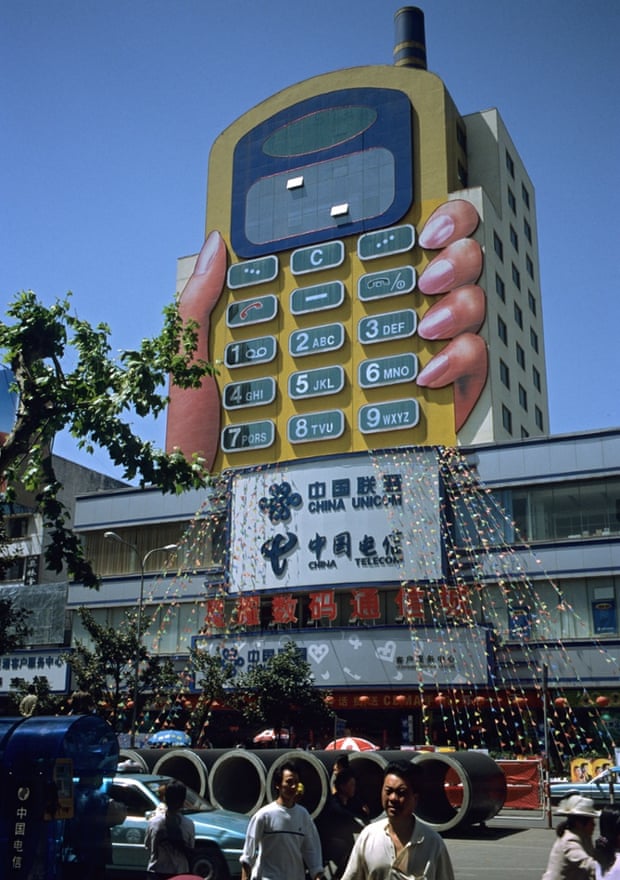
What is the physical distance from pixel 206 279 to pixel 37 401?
3773 centimetres

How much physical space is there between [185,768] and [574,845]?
16325 millimetres

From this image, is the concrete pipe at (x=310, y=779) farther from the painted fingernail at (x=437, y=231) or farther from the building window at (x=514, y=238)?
the building window at (x=514, y=238)

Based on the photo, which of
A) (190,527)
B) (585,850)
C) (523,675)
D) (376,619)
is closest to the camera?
(585,850)

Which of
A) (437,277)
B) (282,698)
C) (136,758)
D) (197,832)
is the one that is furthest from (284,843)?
(437,277)

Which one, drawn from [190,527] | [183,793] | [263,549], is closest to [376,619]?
[263,549]

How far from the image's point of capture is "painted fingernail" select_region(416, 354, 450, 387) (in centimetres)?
4291

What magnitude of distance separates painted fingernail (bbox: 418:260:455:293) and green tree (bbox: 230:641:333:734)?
59.1ft

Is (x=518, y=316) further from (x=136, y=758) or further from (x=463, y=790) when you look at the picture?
(x=136, y=758)

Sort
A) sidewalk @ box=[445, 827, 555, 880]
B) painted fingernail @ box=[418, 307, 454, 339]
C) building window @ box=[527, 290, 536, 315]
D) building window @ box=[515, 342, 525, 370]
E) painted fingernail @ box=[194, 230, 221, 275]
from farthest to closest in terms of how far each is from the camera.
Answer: painted fingernail @ box=[194, 230, 221, 275]
building window @ box=[527, 290, 536, 315]
building window @ box=[515, 342, 525, 370]
painted fingernail @ box=[418, 307, 454, 339]
sidewalk @ box=[445, 827, 555, 880]

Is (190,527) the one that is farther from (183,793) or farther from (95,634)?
(183,793)

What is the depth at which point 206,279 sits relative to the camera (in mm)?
50781

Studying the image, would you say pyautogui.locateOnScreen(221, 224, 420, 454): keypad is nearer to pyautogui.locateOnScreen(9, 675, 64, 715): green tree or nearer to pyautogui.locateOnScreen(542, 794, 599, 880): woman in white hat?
pyautogui.locateOnScreen(9, 675, 64, 715): green tree

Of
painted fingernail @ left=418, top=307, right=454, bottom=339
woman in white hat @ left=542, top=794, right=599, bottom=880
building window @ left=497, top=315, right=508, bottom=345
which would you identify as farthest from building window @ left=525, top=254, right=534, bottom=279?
woman in white hat @ left=542, top=794, right=599, bottom=880

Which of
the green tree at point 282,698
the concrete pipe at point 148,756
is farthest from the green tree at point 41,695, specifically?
the concrete pipe at point 148,756
